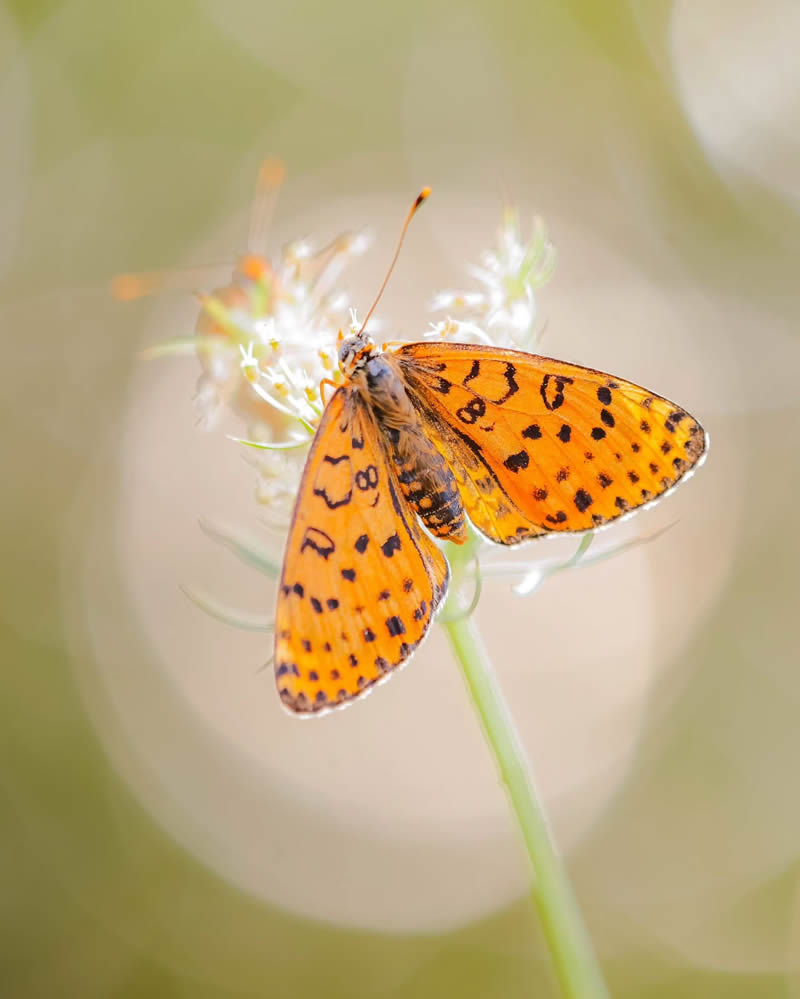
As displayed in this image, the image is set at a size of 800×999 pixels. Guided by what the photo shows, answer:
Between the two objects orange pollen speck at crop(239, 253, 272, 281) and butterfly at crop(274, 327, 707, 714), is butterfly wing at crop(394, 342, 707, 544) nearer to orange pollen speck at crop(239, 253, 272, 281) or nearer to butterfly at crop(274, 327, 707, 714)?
butterfly at crop(274, 327, 707, 714)

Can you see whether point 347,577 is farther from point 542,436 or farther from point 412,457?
point 542,436

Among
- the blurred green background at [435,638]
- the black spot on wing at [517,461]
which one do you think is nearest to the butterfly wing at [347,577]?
the black spot on wing at [517,461]

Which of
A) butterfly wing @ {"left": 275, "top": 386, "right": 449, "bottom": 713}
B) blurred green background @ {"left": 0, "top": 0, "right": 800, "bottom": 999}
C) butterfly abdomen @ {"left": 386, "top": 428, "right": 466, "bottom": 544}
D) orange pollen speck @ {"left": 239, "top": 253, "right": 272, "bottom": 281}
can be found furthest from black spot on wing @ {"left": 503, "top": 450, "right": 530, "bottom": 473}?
blurred green background @ {"left": 0, "top": 0, "right": 800, "bottom": 999}

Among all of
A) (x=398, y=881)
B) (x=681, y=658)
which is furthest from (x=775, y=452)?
(x=398, y=881)

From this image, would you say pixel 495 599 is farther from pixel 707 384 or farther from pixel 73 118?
pixel 73 118

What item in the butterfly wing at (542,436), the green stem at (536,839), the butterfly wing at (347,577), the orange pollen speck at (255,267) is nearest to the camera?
the green stem at (536,839)

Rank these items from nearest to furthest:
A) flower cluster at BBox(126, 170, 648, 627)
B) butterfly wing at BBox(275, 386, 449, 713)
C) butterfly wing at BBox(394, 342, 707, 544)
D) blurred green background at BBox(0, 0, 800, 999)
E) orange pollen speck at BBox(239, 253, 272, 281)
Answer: butterfly wing at BBox(275, 386, 449, 713) < butterfly wing at BBox(394, 342, 707, 544) < flower cluster at BBox(126, 170, 648, 627) < orange pollen speck at BBox(239, 253, 272, 281) < blurred green background at BBox(0, 0, 800, 999)

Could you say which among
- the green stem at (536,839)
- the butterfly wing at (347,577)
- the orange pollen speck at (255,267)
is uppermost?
the orange pollen speck at (255,267)

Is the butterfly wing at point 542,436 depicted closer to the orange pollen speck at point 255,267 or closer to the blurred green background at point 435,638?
the orange pollen speck at point 255,267
